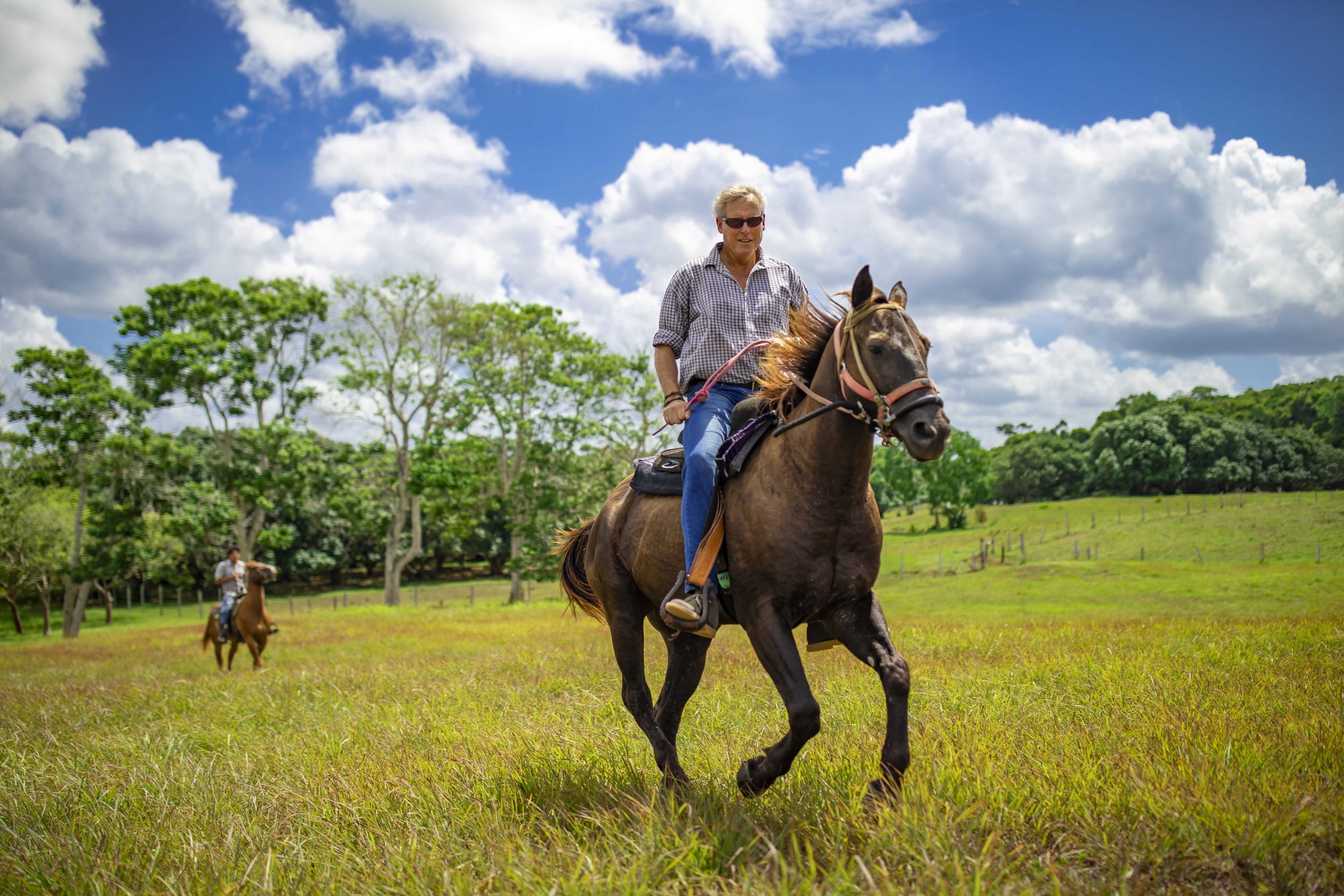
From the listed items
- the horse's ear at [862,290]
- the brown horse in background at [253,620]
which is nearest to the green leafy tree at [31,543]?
the brown horse in background at [253,620]

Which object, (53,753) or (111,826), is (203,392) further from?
(111,826)

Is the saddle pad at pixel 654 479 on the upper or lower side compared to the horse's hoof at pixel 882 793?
upper

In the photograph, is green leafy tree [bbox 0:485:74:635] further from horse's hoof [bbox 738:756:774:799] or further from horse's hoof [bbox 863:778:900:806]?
horse's hoof [bbox 863:778:900:806]

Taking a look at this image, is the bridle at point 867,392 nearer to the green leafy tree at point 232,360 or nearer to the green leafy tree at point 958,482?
the green leafy tree at point 232,360

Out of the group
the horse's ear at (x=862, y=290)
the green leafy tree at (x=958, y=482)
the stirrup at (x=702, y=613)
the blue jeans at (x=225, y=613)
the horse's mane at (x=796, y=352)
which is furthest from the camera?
the green leafy tree at (x=958, y=482)

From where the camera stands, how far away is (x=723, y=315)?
4.80 m

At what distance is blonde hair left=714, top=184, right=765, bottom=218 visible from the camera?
4.71 metres

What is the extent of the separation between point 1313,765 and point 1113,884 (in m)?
1.80

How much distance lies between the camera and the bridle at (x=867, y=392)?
3.33 metres

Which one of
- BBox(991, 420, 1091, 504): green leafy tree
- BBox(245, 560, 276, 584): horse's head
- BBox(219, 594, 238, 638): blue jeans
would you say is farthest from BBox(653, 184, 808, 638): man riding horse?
BBox(991, 420, 1091, 504): green leafy tree

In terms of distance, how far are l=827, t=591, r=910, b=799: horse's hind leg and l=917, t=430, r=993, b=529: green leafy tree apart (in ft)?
240

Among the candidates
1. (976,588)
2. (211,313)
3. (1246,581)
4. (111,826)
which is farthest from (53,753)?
(211,313)

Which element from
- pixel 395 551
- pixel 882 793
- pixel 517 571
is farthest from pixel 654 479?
pixel 395 551

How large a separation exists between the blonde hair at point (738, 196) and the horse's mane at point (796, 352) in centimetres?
90
